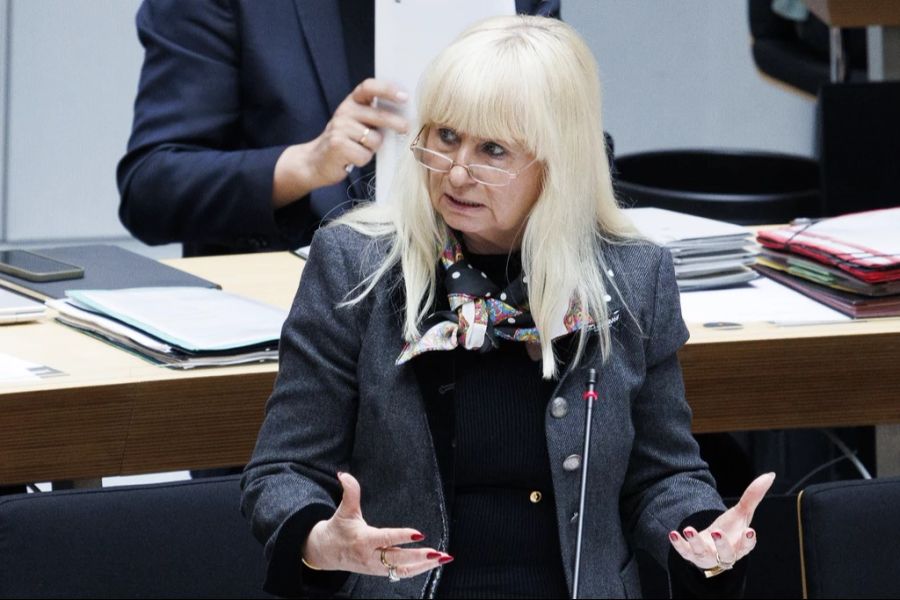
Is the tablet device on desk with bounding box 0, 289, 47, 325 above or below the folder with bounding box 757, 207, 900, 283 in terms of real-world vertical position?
below

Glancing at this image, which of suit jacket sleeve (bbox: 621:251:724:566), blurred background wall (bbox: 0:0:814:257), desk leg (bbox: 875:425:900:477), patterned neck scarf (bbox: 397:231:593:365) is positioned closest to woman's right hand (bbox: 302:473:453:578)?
patterned neck scarf (bbox: 397:231:593:365)

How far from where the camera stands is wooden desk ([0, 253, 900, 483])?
6.72 feet

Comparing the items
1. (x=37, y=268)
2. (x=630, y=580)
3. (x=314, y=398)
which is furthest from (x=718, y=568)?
(x=37, y=268)

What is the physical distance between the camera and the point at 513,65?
6.12 feet

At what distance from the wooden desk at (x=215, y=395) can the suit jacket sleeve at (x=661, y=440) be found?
12.5 inches

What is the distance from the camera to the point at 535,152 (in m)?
1.89

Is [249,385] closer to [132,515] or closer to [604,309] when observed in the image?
[132,515]

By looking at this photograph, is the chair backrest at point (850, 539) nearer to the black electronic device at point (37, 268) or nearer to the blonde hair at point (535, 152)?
the blonde hair at point (535, 152)

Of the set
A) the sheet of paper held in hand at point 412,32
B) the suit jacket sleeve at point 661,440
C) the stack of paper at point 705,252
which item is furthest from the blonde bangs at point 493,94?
the stack of paper at point 705,252

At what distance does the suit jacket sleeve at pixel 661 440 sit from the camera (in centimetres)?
192

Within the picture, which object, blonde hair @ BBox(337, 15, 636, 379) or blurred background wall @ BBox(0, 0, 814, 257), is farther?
blurred background wall @ BBox(0, 0, 814, 257)

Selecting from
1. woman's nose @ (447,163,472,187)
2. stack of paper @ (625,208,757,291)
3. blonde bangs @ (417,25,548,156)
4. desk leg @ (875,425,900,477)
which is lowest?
desk leg @ (875,425,900,477)

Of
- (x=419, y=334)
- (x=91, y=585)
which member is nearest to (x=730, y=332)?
(x=419, y=334)

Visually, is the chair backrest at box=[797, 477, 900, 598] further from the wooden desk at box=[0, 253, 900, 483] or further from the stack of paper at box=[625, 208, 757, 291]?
the stack of paper at box=[625, 208, 757, 291]
